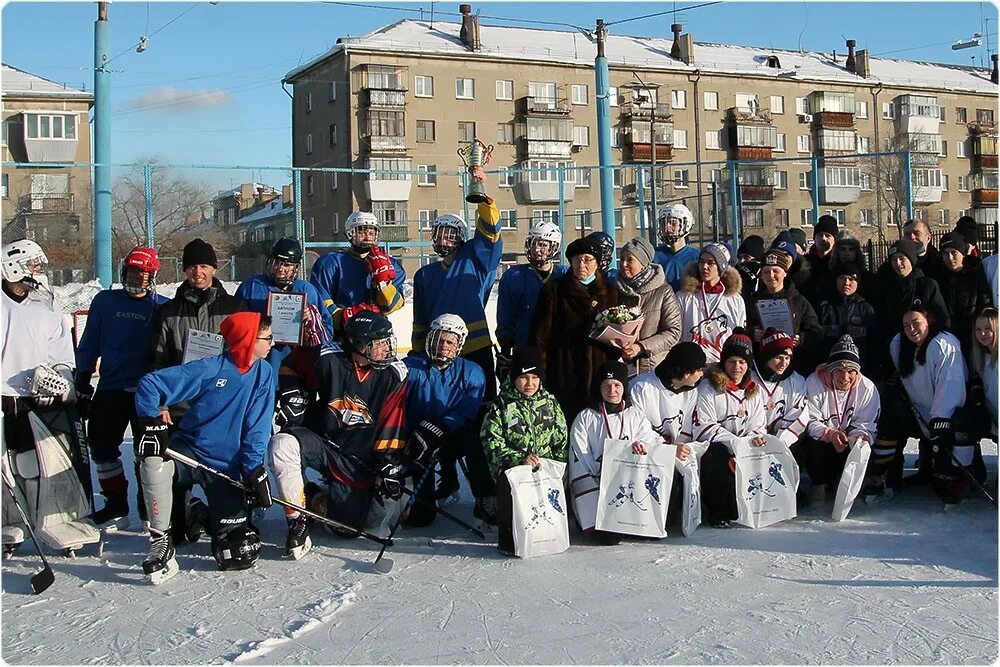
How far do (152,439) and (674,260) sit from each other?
3.03 m

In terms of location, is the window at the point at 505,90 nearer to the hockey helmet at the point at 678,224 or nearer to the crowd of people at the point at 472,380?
the hockey helmet at the point at 678,224

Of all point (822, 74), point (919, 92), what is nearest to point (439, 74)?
point (822, 74)

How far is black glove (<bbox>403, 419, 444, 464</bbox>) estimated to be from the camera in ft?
14.6

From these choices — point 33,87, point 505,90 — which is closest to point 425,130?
point 505,90

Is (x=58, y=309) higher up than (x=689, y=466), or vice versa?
(x=58, y=309)

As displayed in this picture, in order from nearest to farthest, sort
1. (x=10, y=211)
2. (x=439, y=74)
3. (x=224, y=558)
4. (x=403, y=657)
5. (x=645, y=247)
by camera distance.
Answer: (x=403, y=657)
(x=224, y=558)
(x=645, y=247)
(x=10, y=211)
(x=439, y=74)

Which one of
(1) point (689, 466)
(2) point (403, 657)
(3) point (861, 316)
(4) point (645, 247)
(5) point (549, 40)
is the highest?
(5) point (549, 40)

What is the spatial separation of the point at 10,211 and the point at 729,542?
11.6 metres

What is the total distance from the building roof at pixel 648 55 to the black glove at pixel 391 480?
31975 millimetres

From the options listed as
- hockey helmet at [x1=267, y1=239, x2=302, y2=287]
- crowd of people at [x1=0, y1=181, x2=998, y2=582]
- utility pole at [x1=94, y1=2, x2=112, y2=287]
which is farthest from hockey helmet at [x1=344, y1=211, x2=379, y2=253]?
utility pole at [x1=94, y1=2, x2=112, y2=287]

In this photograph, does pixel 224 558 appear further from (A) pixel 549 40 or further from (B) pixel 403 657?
(A) pixel 549 40

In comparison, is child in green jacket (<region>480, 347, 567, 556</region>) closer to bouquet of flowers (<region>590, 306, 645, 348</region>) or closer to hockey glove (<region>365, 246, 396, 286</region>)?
bouquet of flowers (<region>590, 306, 645, 348</region>)

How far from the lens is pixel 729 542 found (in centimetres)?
439

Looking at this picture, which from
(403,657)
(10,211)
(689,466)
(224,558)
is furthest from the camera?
(10,211)
